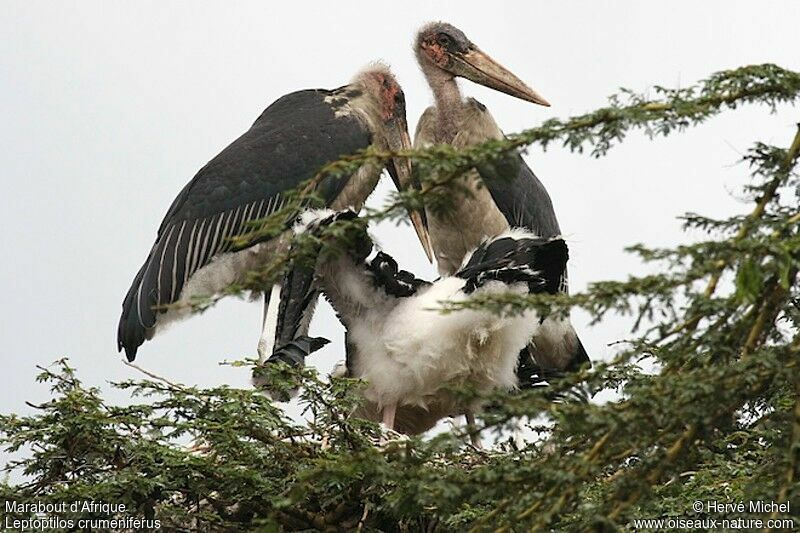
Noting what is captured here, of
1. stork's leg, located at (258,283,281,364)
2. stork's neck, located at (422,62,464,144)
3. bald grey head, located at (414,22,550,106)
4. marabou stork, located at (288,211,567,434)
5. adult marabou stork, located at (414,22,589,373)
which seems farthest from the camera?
bald grey head, located at (414,22,550,106)

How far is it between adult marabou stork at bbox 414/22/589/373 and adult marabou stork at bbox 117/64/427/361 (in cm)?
32

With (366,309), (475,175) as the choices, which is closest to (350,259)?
(366,309)

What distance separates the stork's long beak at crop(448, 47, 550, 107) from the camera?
7.07 m

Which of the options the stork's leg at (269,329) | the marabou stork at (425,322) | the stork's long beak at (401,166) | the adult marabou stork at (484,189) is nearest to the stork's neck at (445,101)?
the adult marabou stork at (484,189)

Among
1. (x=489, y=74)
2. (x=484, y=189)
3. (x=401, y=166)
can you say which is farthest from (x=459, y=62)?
(x=484, y=189)

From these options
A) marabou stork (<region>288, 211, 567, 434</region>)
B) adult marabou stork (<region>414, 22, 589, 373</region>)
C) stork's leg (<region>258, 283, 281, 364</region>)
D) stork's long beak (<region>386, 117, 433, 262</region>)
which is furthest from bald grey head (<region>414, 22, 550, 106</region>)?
marabou stork (<region>288, 211, 567, 434</region>)

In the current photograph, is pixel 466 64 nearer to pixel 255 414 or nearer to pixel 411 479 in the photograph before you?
pixel 255 414

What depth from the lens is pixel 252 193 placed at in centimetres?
636

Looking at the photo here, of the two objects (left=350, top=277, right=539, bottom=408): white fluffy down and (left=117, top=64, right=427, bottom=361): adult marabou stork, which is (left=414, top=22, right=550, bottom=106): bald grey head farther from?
(left=350, top=277, right=539, bottom=408): white fluffy down

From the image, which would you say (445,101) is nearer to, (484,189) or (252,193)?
(484,189)

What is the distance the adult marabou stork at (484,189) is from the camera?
5996 millimetres

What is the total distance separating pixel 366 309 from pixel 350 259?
0.27m

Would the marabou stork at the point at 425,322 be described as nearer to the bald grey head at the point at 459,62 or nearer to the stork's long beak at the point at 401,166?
the stork's long beak at the point at 401,166

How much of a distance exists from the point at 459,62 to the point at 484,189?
51.0 inches
